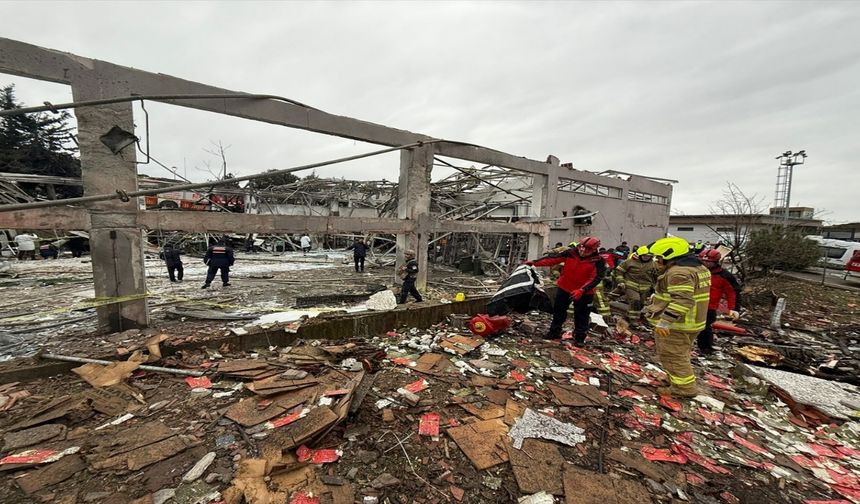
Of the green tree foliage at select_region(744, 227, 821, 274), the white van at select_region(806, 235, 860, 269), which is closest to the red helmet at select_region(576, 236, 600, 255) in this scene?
the green tree foliage at select_region(744, 227, 821, 274)

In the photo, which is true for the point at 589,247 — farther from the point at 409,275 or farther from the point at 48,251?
the point at 48,251

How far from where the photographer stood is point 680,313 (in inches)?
136

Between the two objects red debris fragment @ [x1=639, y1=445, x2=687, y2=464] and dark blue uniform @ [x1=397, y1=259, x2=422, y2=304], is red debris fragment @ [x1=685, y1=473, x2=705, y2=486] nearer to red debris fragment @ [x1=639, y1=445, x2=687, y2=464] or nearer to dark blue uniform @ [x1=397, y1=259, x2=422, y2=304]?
red debris fragment @ [x1=639, y1=445, x2=687, y2=464]

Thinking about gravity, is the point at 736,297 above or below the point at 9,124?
below

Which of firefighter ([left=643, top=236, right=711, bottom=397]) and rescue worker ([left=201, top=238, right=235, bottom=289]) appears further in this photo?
rescue worker ([left=201, top=238, right=235, bottom=289])

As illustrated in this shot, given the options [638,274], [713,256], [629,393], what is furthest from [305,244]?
[713,256]

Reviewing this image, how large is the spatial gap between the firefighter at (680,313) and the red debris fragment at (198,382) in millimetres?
4866

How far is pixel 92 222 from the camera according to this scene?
4.36 meters

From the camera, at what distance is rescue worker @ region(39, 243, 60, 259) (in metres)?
12.3

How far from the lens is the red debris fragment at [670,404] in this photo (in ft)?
10.9

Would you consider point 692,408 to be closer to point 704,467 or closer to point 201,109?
point 704,467

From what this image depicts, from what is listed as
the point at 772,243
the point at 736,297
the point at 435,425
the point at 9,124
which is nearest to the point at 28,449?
the point at 435,425

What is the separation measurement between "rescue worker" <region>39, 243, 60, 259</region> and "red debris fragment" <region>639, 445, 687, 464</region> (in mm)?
19276

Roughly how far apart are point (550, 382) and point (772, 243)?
39.1 ft
